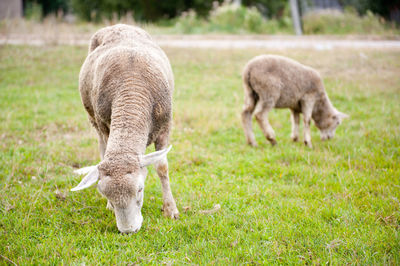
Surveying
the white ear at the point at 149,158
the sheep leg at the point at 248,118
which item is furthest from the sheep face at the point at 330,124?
the white ear at the point at 149,158

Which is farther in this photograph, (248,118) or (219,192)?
(248,118)

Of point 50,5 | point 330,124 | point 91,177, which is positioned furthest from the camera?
point 50,5

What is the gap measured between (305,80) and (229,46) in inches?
315

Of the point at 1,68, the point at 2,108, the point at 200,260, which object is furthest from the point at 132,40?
the point at 1,68

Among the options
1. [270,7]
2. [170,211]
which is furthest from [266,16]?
[170,211]

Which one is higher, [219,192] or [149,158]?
[149,158]

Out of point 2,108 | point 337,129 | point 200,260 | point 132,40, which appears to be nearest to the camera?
point 200,260

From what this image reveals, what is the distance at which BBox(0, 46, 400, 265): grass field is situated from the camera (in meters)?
3.40

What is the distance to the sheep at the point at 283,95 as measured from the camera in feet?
21.2

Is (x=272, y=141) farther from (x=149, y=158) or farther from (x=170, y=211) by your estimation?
(x=149, y=158)

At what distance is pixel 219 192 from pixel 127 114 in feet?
5.96

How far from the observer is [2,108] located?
8586 mm

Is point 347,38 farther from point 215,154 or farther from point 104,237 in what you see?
point 104,237

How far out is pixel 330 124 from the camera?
712cm
